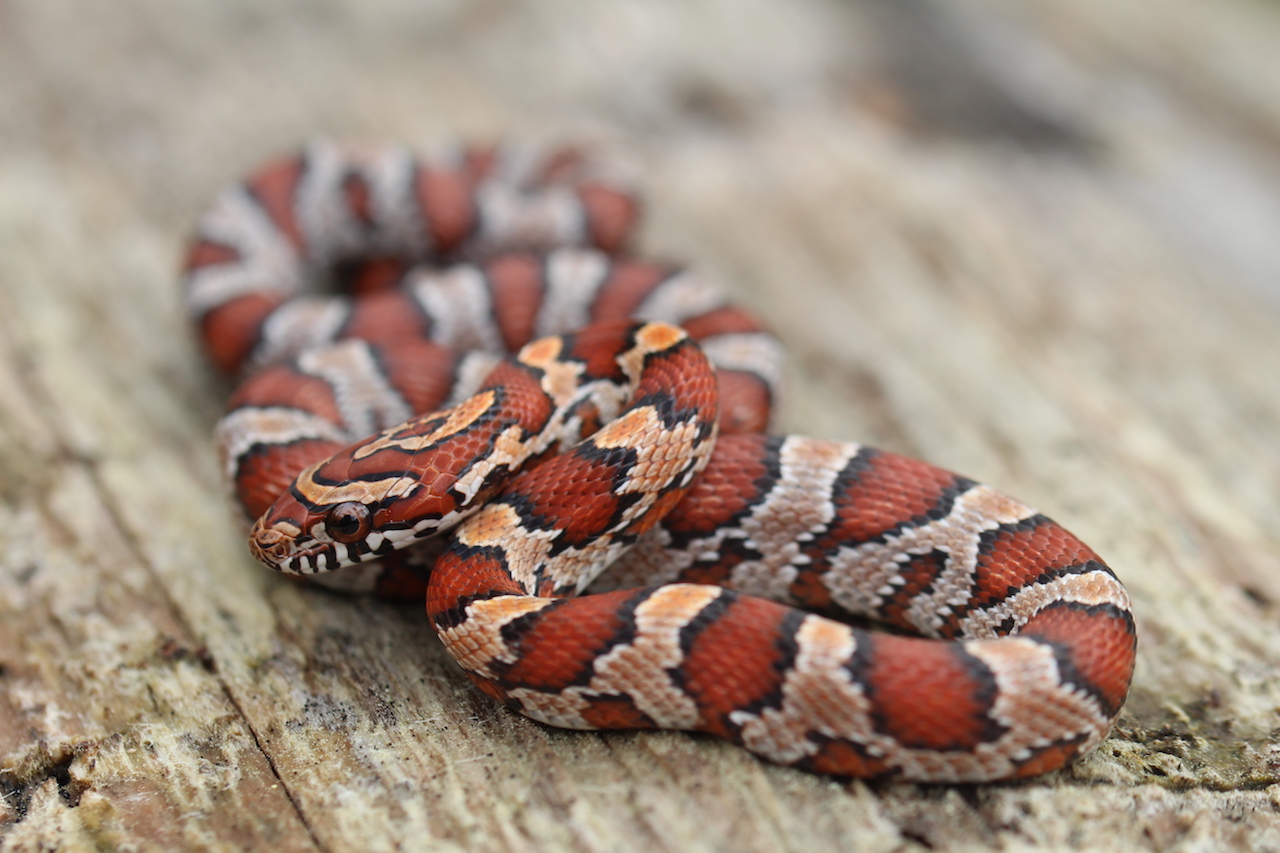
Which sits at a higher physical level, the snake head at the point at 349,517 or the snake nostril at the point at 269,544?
the snake head at the point at 349,517

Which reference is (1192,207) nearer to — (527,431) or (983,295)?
(983,295)

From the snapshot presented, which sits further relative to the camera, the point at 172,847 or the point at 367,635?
the point at 367,635

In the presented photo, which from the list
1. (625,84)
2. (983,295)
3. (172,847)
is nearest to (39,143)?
(625,84)

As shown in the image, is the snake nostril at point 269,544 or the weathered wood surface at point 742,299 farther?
the snake nostril at point 269,544

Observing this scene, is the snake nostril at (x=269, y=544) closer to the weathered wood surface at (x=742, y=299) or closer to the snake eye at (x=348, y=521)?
the snake eye at (x=348, y=521)

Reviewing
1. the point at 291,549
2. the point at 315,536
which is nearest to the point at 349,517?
the point at 315,536

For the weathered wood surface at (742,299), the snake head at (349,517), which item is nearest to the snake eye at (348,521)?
the snake head at (349,517)
